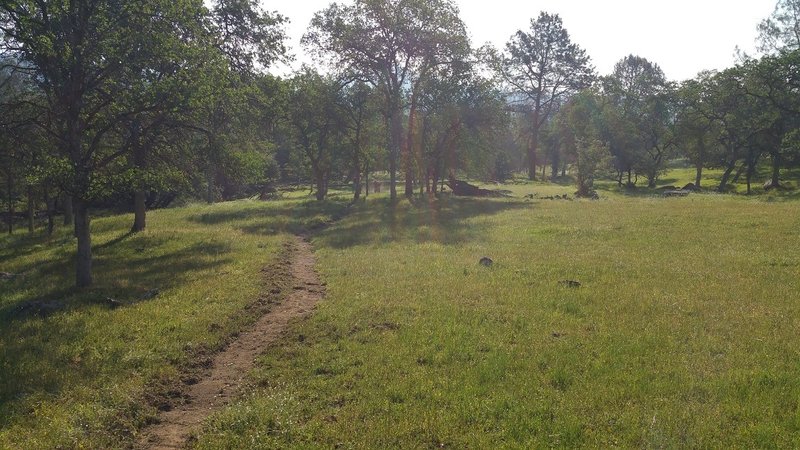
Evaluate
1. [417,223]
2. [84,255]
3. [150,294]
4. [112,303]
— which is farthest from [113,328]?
[417,223]

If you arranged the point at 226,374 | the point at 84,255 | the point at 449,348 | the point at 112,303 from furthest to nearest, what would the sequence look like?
1. the point at 84,255
2. the point at 112,303
3. the point at 449,348
4. the point at 226,374

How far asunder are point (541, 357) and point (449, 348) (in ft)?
5.93

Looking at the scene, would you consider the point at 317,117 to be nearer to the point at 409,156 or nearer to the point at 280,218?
the point at 409,156

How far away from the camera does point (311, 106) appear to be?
4234 centimetres

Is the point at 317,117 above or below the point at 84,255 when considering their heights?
above

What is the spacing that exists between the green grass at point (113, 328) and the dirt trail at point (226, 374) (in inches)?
14.6

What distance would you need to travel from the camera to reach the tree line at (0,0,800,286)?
15492mm

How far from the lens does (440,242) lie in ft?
80.2

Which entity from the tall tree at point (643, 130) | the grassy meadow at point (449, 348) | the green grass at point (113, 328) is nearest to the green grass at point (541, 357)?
the grassy meadow at point (449, 348)

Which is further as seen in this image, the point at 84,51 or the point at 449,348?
the point at 84,51

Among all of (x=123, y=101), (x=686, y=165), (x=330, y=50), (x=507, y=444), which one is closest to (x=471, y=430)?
(x=507, y=444)

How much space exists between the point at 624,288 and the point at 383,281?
284 inches

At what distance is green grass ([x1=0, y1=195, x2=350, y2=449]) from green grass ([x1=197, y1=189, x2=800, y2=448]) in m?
1.80

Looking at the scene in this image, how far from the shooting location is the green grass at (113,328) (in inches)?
315
